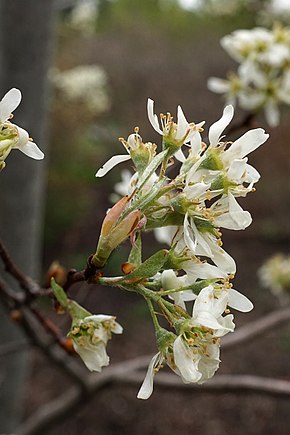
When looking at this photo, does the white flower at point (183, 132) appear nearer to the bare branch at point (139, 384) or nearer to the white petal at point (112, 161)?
the white petal at point (112, 161)

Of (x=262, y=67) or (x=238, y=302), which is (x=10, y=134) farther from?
(x=262, y=67)

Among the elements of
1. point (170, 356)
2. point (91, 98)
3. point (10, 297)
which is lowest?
point (91, 98)

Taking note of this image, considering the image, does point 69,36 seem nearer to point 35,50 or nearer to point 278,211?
point 278,211

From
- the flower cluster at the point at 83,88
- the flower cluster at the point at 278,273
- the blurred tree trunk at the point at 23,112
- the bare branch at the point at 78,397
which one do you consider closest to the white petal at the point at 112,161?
the blurred tree trunk at the point at 23,112

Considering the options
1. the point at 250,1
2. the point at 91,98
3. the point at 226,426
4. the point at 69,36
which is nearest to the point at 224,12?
the point at 250,1

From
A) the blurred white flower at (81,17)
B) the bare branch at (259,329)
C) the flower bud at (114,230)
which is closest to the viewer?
the flower bud at (114,230)

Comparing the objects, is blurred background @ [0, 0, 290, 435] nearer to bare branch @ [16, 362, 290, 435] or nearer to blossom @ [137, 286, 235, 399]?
bare branch @ [16, 362, 290, 435]

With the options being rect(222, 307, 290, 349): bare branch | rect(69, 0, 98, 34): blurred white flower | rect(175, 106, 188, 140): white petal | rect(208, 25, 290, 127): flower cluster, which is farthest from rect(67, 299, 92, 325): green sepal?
rect(69, 0, 98, 34): blurred white flower
